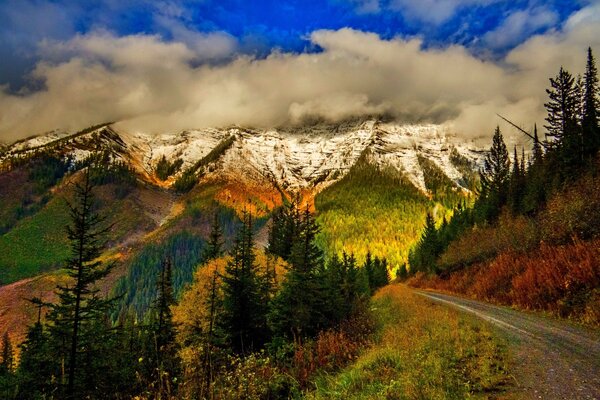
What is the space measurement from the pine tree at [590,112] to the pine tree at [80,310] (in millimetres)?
45032

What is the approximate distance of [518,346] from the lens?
960 centimetres

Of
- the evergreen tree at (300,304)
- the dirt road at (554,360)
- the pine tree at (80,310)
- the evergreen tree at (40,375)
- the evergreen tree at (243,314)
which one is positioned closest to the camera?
the dirt road at (554,360)

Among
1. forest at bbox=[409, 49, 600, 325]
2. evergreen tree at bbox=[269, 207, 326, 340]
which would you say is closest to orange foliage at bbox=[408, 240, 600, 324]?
forest at bbox=[409, 49, 600, 325]

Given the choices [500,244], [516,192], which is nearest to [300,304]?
[500,244]

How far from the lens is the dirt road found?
6297mm

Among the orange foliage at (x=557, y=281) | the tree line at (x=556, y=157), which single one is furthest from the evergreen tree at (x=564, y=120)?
the orange foliage at (x=557, y=281)

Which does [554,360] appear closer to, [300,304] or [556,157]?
[300,304]

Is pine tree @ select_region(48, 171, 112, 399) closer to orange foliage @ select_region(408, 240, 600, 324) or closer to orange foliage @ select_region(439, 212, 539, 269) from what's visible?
orange foliage @ select_region(408, 240, 600, 324)

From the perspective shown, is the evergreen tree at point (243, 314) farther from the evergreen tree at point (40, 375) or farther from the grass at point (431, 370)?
the grass at point (431, 370)

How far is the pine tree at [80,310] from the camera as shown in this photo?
16859 millimetres

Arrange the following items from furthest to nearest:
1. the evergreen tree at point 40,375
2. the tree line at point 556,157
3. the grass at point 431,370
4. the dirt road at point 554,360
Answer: the tree line at point 556,157 < the evergreen tree at point 40,375 < the grass at point 431,370 < the dirt road at point 554,360

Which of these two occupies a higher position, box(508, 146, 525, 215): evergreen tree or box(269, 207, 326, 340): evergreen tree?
box(508, 146, 525, 215): evergreen tree

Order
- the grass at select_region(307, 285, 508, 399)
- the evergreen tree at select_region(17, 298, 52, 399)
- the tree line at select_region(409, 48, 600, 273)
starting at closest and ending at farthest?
the grass at select_region(307, 285, 508, 399) → the evergreen tree at select_region(17, 298, 52, 399) → the tree line at select_region(409, 48, 600, 273)

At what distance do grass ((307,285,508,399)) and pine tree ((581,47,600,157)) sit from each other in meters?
38.8
